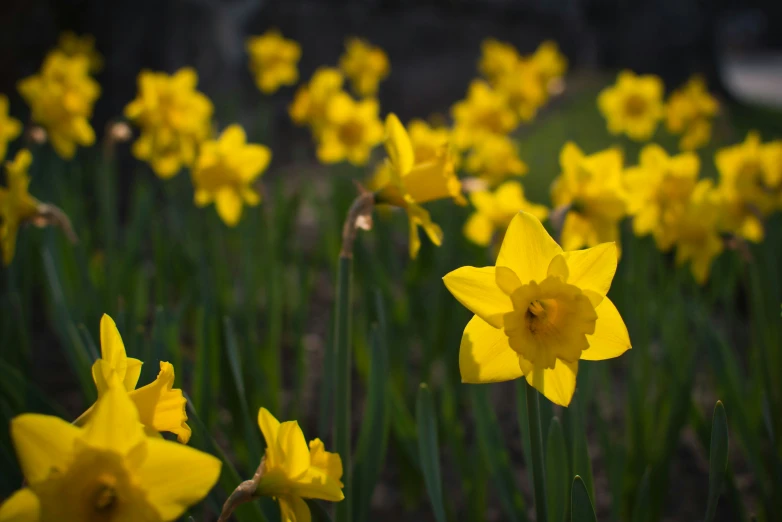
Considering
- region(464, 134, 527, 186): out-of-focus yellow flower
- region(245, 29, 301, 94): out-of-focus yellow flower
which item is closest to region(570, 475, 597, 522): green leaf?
region(464, 134, 527, 186): out-of-focus yellow flower

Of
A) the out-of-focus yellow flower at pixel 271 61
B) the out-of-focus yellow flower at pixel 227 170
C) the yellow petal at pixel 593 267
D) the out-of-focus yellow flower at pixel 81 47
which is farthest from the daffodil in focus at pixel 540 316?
the out-of-focus yellow flower at pixel 81 47

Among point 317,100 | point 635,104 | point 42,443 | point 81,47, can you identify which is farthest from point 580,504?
point 81,47

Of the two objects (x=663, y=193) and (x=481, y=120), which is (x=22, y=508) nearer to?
(x=663, y=193)

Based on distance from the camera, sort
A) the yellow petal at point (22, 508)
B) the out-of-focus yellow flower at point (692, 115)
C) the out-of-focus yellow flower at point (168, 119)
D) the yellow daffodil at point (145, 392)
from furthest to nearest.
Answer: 1. the out-of-focus yellow flower at point (692, 115)
2. the out-of-focus yellow flower at point (168, 119)
3. the yellow daffodil at point (145, 392)
4. the yellow petal at point (22, 508)

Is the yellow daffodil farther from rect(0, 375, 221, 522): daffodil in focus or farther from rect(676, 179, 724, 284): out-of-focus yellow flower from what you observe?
rect(676, 179, 724, 284): out-of-focus yellow flower

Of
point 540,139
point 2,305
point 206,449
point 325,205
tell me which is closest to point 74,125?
point 2,305

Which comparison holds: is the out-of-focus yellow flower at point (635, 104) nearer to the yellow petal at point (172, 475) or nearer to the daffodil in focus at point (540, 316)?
the daffodil in focus at point (540, 316)
